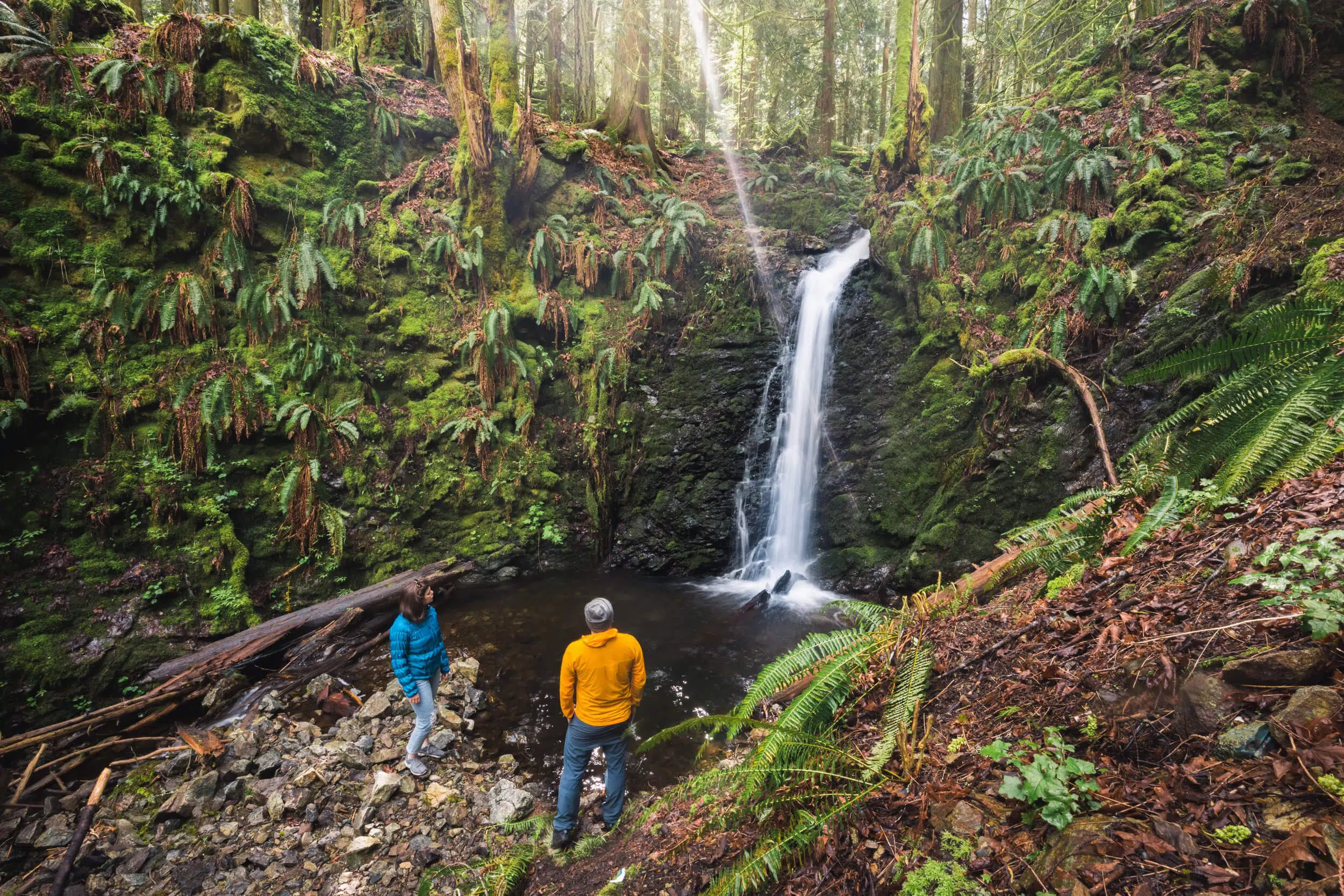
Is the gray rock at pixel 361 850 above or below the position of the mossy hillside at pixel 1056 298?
below

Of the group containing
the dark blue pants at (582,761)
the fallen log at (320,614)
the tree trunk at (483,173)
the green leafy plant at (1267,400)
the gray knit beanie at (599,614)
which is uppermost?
the tree trunk at (483,173)

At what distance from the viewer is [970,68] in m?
14.8

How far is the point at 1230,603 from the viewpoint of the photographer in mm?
2039

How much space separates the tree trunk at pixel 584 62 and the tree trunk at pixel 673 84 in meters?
2.30

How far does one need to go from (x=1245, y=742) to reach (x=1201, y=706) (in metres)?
0.16

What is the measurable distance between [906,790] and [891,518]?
610 centimetres

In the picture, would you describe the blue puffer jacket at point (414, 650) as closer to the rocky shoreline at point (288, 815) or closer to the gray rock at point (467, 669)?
the rocky shoreline at point (288, 815)

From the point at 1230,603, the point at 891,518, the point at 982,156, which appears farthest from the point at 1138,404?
the point at 982,156

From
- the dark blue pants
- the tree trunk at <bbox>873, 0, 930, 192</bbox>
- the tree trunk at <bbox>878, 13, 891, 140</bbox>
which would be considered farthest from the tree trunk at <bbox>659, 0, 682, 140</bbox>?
the dark blue pants

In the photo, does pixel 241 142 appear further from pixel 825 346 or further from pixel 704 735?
pixel 704 735

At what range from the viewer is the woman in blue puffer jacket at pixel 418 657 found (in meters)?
4.49

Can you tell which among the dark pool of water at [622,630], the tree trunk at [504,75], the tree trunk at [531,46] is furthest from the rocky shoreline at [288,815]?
the tree trunk at [531,46]

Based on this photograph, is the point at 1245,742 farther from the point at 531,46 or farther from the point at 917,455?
the point at 531,46

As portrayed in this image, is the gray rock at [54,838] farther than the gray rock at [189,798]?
No
